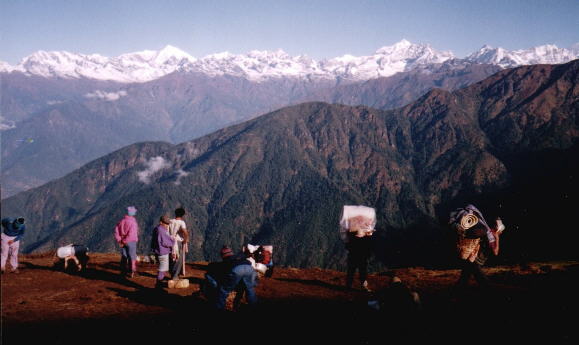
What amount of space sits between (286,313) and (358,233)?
4.79 metres

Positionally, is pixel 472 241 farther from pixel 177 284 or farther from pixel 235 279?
pixel 177 284

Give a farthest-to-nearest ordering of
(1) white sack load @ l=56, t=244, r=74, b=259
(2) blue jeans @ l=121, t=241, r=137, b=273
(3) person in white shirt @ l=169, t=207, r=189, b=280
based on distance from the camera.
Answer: (1) white sack load @ l=56, t=244, r=74, b=259, (2) blue jeans @ l=121, t=241, r=137, b=273, (3) person in white shirt @ l=169, t=207, r=189, b=280

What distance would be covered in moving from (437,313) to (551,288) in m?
6.26

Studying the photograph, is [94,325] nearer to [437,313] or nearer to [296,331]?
[296,331]

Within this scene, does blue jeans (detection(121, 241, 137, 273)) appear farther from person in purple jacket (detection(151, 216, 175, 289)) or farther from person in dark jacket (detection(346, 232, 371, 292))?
person in dark jacket (detection(346, 232, 371, 292))

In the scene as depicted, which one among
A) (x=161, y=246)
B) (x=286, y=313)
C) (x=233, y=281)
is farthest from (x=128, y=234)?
(x=286, y=313)

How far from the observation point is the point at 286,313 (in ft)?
46.5

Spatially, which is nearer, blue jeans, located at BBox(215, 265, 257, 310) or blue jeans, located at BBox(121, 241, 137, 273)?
blue jeans, located at BBox(215, 265, 257, 310)

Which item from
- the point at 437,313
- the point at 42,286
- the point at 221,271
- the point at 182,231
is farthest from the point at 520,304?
the point at 42,286

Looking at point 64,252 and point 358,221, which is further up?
point 358,221

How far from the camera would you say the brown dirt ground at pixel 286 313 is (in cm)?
1119

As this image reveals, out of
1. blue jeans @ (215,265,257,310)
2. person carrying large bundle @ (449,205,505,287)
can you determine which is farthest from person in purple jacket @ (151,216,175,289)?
person carrying large bundle @ (449,205,505,287)

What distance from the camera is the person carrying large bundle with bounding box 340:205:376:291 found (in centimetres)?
1688

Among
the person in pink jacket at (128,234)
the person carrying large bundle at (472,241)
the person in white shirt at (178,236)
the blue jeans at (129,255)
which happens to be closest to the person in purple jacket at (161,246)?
the person in white shirt at (178,236)
